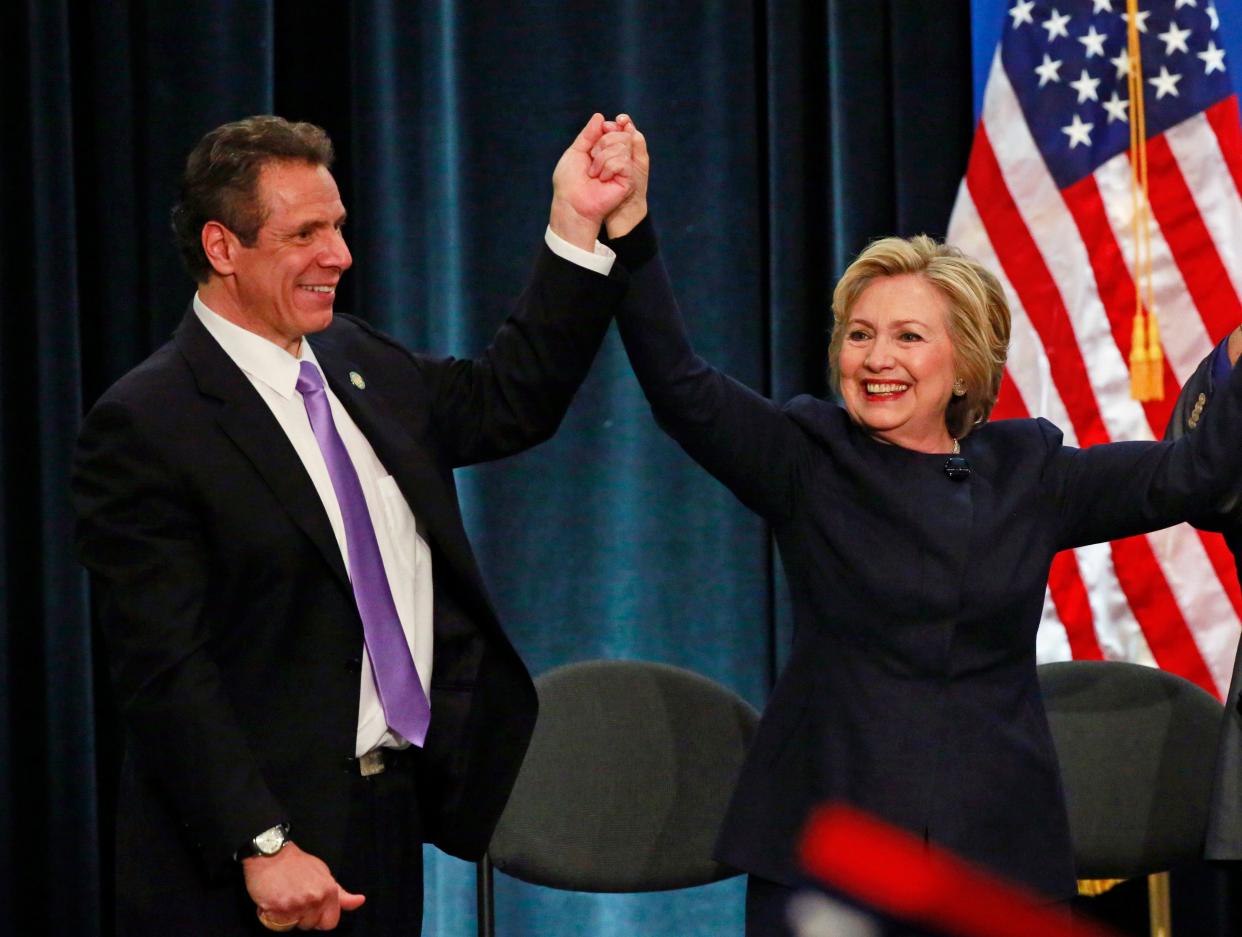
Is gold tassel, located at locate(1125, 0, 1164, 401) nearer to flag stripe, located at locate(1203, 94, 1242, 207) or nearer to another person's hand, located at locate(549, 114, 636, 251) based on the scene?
flag stripe, located at locate(1203, 94, 1242, 207)

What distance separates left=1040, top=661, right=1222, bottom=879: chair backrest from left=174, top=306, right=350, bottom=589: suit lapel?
1668 mm

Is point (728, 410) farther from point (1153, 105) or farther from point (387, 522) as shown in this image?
point (1153, 105)

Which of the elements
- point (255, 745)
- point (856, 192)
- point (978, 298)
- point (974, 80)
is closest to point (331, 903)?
point (255, 745)

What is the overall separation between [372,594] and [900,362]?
33.7 inches

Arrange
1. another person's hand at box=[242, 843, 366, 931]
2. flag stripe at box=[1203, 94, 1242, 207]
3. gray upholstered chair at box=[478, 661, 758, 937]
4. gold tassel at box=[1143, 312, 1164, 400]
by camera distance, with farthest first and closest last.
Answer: flag stripe at box=[1203, 94, 1242, 207]
gold tassel at box=[1143, 312, 1164, 400]
gray upholstered chair at box=[478, 661, 758, 937]
another person's hand at box=[242, 843, 366, 931]

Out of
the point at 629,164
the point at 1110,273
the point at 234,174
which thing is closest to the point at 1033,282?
the point at 1110,273

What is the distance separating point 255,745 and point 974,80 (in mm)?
2513

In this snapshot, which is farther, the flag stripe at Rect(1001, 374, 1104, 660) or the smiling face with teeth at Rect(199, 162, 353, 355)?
the flag stripe at Rect(1001, 374, 1104, 660)

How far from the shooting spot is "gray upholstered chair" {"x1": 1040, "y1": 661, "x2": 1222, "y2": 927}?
3.13 metres

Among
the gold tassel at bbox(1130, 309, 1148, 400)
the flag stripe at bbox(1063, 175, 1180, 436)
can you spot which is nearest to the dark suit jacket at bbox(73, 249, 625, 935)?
the gold tassel at bbox(1130, 309, 1148, 400)

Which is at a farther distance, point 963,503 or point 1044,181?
point 1044,181

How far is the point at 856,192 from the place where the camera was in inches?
153

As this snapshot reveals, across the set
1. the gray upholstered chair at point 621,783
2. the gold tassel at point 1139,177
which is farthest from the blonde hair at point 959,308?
the gold tassel at point 1139,177

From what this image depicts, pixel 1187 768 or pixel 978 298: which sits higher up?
pixel 978 298
